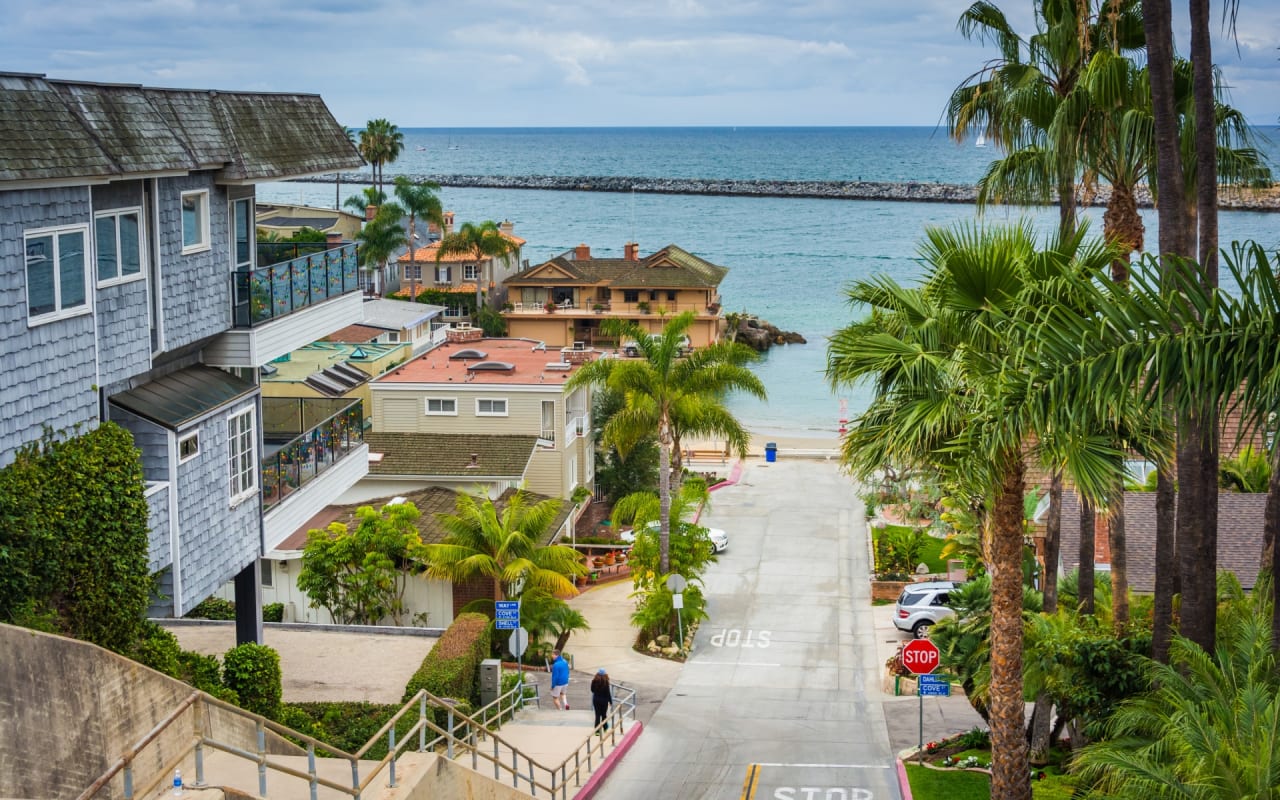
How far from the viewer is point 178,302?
1942cm

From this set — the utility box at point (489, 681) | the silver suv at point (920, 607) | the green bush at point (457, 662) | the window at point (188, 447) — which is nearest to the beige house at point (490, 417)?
the silver suv at point (920, 607)

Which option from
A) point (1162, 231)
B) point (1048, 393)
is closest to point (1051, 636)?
point (1162, 231)

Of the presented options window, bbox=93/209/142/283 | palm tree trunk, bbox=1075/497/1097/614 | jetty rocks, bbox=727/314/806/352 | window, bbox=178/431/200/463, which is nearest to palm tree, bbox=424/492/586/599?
palm tree trunk, bbox=1075/497/1097/614

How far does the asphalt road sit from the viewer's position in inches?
973

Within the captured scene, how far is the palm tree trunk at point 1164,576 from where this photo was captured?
19469mm

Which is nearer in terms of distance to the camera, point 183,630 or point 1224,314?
point 1224,314

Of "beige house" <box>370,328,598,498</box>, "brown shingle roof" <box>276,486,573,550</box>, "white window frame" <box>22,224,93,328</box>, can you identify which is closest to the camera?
"white window frame" <box>22,224,93,328</box>

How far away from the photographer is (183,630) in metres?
27.4

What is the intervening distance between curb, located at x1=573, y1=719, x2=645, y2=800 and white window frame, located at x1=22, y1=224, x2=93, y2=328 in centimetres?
1078

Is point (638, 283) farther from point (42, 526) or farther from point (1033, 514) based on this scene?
point (42, 526)

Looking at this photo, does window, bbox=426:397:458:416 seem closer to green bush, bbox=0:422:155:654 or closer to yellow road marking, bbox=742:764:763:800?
yellow road marking, bbox=742:764:763:800

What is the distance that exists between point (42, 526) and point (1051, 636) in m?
14.0

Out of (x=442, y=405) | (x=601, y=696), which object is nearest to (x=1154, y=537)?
(x=601, y=696)

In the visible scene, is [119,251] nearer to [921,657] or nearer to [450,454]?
[921,657]
